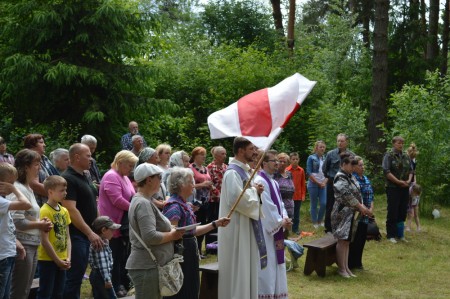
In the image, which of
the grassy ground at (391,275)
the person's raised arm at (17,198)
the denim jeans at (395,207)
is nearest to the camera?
the person's raised arm at (17,198)

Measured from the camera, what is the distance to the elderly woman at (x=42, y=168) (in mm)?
7910

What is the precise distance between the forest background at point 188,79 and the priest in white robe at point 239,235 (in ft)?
21.8

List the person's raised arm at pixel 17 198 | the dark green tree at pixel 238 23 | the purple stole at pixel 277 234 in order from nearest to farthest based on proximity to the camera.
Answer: the person's raised arm at pixel 17 198 → the purple stole at pixel 277 234 → the dark green tree at pixel 238 23

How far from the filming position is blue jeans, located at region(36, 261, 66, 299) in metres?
6.88

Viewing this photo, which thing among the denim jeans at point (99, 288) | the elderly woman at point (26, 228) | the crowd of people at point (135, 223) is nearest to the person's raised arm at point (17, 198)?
the crowd of people at point (135, 223)

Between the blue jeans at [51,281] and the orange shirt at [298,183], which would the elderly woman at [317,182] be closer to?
the orange shirt at [298,183]

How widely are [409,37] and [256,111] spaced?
2120 cm

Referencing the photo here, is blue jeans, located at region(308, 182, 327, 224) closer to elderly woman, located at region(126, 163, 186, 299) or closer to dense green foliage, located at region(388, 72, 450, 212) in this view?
dense green foliage, located at region(388, 72, 450, 212)

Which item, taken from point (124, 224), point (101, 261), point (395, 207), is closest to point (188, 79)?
point (395, 207)

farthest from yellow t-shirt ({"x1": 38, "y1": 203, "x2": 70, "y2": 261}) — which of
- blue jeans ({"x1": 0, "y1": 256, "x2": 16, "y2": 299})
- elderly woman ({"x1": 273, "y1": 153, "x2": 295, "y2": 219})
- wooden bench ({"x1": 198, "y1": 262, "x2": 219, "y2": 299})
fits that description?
elderly woman ({"x1": 273, "y1": 153, "x2": 295, "y2": 219})

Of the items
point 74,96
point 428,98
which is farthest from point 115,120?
point 428,98

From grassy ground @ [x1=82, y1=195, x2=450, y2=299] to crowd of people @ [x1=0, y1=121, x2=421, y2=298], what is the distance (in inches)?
21.0

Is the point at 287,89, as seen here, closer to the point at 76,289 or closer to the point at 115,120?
the point at 76,289

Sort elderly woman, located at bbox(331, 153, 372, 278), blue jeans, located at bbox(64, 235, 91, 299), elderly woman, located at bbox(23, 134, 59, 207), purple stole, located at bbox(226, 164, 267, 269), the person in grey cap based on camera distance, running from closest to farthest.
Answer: blue jeans, located at bbox(64, 235, 91, 299)
the person in grey cap
elderly woman, located at bbox(23, 134, 59, 207)
purple stole, located at bbox(226, 164, 267, 269)
elderly woman, located at bbox(331, 153, 372, 278)
